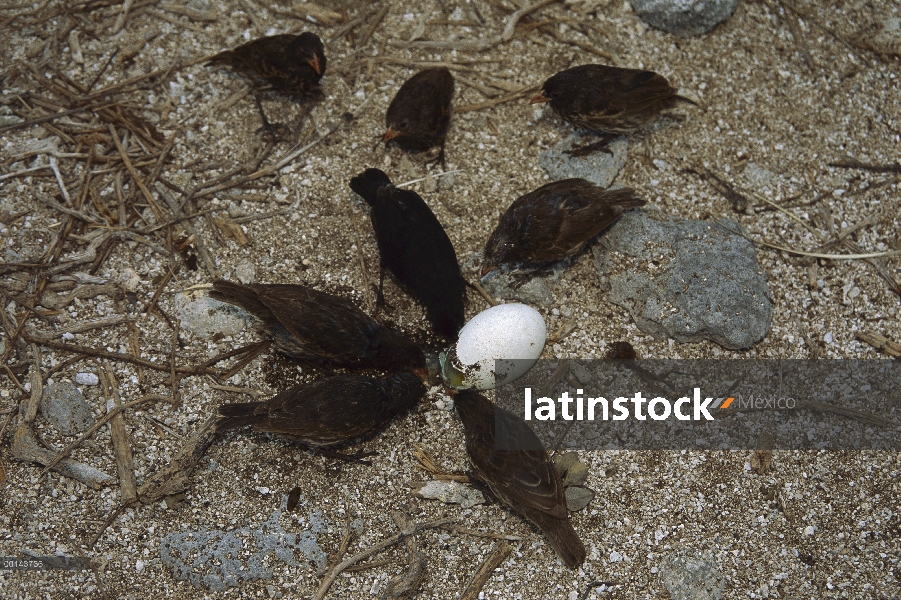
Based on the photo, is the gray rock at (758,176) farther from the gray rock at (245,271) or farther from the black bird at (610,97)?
the gray rock at (245,271)

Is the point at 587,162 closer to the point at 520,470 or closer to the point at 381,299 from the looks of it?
the point at 381,299

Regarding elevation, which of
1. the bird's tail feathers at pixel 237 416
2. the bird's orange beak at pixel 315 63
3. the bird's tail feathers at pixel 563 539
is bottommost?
the bird's tail feathers at pixel 563 539

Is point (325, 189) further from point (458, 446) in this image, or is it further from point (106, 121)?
point (458, 446)

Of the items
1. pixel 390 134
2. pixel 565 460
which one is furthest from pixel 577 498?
pixel 390 134

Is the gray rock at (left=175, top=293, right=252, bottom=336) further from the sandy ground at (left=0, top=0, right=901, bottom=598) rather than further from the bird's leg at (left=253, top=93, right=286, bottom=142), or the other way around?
the bird's leg at (left=253, top=93, right=286, bottom=142)

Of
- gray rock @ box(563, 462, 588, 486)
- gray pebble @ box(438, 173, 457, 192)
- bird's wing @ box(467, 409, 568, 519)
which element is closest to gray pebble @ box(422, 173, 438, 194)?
gray pebble @ box(438, 173, 457, 192)

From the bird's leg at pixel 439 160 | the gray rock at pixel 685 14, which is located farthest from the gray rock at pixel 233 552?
the gray rock at pixel 685 14

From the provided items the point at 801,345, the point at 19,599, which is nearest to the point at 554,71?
the point at 801,345
